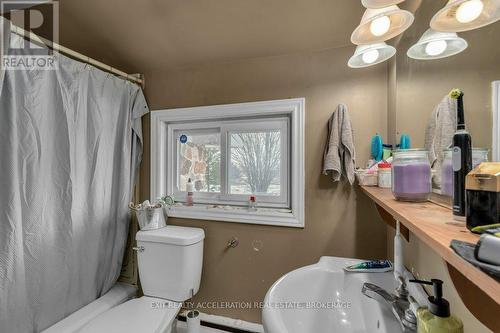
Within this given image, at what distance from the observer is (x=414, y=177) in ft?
2.27

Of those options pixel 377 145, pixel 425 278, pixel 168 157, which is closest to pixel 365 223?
pixel 377 145

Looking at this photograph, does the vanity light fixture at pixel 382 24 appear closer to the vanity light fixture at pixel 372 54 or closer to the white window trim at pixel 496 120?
the vanity light fixture at pixel 372 54

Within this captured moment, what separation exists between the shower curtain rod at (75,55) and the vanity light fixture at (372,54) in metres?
1.49

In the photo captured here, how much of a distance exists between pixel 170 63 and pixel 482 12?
1617 mm

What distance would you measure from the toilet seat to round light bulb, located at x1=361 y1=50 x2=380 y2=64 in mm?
1583

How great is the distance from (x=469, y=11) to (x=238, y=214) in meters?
1.33

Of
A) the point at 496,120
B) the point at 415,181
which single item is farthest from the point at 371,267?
the point at 496,120

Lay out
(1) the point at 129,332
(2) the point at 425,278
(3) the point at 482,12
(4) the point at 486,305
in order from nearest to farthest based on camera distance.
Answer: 1. (4) the point at 486,305
2. (3) the point at 482,12
3. (2) the point at 425,278
4. (1) the point at 129,332

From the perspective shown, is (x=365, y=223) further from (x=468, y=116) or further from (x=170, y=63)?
(x=170, y=63)

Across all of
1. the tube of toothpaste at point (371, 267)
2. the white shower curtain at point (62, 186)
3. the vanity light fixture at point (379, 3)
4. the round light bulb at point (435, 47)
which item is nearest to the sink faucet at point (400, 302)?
the tube of toothpaste at point (371, 267)

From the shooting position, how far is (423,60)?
81 cm

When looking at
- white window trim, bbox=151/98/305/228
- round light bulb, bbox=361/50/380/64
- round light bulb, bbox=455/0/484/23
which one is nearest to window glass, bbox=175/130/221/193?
white window trim, bbox=151/98/305/228

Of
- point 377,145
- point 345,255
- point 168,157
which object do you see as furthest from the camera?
point 168,157

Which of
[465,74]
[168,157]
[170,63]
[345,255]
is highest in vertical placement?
[170,63]
